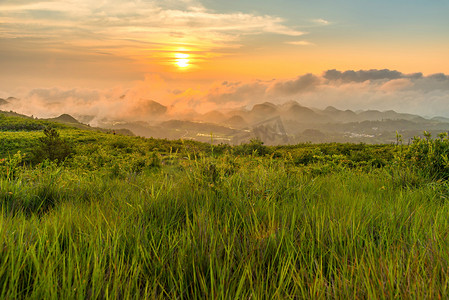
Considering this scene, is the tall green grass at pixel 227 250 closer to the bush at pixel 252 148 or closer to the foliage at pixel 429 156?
the foliage at pixel 429 156

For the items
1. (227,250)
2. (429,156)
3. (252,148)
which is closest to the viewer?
(227,250)

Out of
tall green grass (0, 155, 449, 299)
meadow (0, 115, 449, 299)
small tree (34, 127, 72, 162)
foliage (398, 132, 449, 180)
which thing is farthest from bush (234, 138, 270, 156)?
tall green grass (0, 155, 449, 299)

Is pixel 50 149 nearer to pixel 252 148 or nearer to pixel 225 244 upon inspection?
pixel 252 148

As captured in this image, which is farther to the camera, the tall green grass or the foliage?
the foliage

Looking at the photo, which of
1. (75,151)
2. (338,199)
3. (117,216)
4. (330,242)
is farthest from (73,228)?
(75,151)

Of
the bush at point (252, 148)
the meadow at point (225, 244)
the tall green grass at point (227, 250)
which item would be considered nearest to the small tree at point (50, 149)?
the meadow at point (225, 244)

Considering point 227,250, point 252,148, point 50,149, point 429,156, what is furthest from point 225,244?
point 252,148

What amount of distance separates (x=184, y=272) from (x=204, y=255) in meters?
0.19

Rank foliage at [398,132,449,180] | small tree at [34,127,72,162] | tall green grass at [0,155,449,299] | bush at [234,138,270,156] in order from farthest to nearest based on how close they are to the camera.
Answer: bush at [234,138,270,156] < small tree at [34,127,72,162] < foliage at [398,132,449,180] < tall green grass at [0,155,449,299]

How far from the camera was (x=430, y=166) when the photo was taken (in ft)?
18.0

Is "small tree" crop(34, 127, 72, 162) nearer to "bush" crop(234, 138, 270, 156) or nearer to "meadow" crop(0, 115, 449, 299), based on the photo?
"meadow" crop(0, 115, 449, 299)

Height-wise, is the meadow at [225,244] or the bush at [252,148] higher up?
the meadow at [225,244]

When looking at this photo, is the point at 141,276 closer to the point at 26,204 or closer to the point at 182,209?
the point at 182,209

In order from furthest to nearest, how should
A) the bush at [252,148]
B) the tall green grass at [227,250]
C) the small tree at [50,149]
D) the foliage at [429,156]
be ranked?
1. the bush at [252,148]
2. the small tree at [50,149]
3. the foliage at [429,156]
4. the tall green grass at [227,250]
